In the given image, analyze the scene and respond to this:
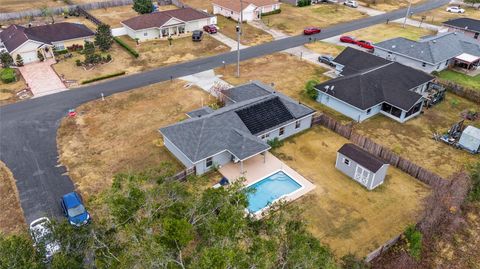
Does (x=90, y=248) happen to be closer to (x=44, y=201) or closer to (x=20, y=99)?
(x=44, y=201)

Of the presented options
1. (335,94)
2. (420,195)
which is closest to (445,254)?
(420,195)

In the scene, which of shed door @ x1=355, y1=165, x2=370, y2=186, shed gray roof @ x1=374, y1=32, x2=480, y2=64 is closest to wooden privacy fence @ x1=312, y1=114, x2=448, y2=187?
shed door @ x1=355, y1=165, x2=370, y2=186

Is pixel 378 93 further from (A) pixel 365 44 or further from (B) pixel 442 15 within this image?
(B) pixel 442 15

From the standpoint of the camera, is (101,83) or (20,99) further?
(101,83)

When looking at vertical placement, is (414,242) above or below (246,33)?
below

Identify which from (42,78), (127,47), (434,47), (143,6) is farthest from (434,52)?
(42,78)

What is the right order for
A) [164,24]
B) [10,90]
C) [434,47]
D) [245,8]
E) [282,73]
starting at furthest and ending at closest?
[245,8] < [164,24] < [434,47] < [282,73] < [10,90]

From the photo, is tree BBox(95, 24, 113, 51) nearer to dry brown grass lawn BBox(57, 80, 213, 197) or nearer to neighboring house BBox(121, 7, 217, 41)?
neighboring house BBox(121, 7, 217, 41)
